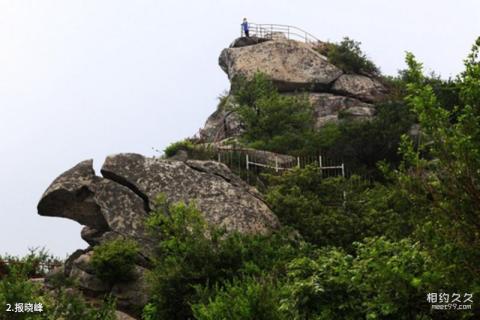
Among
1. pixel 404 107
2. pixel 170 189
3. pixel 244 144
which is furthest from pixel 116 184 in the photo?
pixel 404 107

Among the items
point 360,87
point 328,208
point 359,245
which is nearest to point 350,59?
point 360,87

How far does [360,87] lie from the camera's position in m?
40.4

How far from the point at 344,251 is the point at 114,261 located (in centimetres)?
692

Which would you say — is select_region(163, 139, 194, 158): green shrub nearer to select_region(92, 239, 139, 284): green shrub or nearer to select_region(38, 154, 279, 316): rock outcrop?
select_region(38, 154, 279, 316): rock outcrop

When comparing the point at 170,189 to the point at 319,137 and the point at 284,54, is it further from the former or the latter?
the point at 284,54

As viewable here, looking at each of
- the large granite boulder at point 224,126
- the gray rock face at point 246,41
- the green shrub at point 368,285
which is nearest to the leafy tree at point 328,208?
the green shrub at point 368,285

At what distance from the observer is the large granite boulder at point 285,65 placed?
4072 cm

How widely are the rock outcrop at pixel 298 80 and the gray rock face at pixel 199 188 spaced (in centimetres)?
1613

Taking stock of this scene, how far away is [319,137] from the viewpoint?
97.1 ft

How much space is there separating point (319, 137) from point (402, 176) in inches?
880

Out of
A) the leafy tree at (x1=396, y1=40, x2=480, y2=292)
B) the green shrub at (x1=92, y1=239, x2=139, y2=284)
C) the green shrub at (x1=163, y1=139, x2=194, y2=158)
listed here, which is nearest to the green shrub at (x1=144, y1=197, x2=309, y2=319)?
the green shrub at (x1=92, y1=239, x2=139, y2=284)

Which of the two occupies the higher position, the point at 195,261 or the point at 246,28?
the point at 246,28

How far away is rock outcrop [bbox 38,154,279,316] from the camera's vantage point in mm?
18938

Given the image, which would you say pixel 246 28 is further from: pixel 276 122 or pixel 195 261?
pixel 195 261
